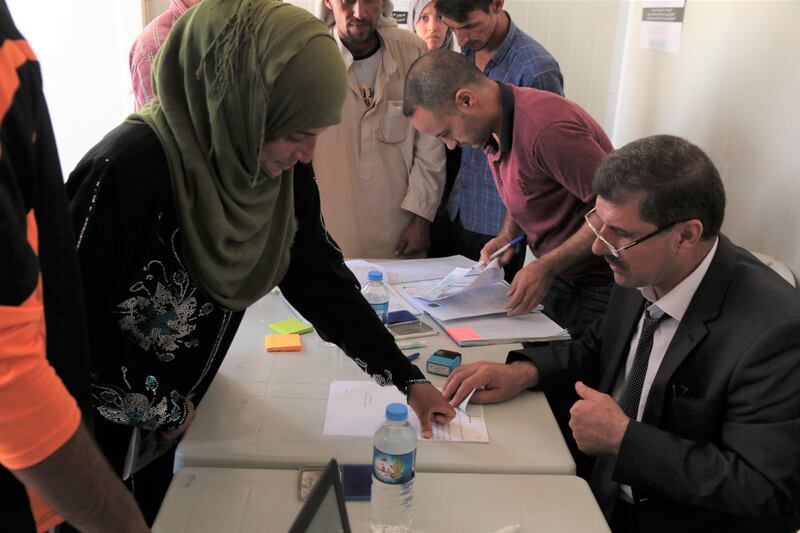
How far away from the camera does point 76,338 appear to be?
2.61 feet

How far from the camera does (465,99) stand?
204 centimetres

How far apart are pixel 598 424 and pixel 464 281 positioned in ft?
2.41

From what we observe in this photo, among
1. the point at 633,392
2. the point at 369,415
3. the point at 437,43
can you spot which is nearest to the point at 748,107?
the point at 633,392

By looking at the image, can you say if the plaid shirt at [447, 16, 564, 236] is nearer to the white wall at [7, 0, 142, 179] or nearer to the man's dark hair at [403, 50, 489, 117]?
the man's dark hair at [403, 50, 489, 117]

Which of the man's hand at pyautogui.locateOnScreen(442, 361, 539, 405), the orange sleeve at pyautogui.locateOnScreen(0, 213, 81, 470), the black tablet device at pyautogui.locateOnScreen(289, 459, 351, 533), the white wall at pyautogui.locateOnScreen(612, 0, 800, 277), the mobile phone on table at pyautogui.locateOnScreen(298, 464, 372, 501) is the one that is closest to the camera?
the orange sleeve at pyautogui.locateOnScreen(0, 213, 81, 470)

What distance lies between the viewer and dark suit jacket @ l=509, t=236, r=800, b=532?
116 centimetres

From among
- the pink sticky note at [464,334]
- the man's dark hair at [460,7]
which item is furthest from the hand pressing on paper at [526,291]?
the man's dark hair at [460,7]

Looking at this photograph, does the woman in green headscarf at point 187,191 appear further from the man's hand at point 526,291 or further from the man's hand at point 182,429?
the man's hand at point 526,291

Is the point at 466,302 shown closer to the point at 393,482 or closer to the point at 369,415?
the point at 369,415

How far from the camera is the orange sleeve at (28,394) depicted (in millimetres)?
611

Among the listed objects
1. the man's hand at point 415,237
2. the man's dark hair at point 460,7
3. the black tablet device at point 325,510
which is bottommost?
the man's hand at point 415,237

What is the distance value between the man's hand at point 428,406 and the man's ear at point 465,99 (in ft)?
3.23

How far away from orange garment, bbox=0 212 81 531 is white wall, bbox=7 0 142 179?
2520mm

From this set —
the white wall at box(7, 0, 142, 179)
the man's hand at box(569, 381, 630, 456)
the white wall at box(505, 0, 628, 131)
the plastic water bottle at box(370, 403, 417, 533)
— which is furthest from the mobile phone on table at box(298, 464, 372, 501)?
the white wall at box(505, 0, 628, 131)
